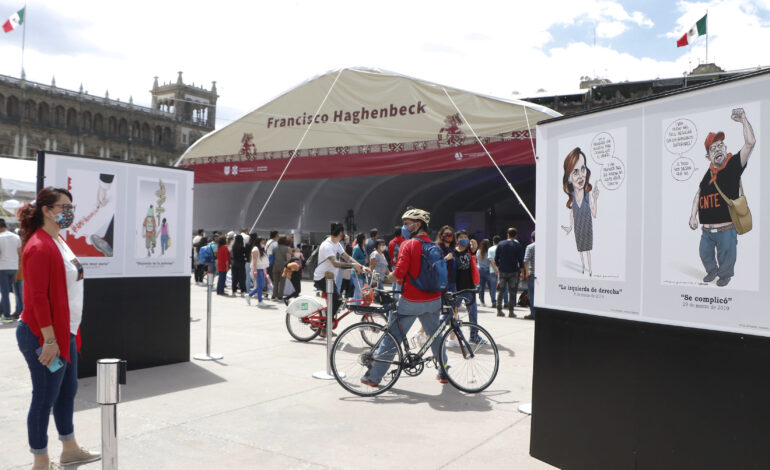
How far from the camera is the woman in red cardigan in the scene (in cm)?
383

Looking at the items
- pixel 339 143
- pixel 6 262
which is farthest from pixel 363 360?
pixel 339 143

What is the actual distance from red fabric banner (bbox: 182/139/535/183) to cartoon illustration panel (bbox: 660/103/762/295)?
1482 centimetres

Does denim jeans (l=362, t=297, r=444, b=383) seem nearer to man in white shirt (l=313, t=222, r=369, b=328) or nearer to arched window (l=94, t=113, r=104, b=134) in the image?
man in white shirt (l=313, t=222, r=369, b=328)

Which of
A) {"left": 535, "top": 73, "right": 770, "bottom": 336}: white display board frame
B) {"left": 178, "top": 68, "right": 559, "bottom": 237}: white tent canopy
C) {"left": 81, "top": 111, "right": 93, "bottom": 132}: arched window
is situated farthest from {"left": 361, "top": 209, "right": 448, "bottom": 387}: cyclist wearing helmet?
{"left": 81, "top": 111, "right": 93, "bottom": 132}: arched window

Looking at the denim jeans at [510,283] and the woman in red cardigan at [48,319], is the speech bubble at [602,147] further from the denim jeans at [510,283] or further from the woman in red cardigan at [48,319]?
the denim jeans at [510,283]

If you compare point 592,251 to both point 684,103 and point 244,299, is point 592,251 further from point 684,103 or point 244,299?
point 244,299

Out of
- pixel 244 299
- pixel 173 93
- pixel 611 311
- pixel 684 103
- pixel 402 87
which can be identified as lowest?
pixel 244 299

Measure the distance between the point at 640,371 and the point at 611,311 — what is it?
1.23ft

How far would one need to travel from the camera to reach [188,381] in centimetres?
659

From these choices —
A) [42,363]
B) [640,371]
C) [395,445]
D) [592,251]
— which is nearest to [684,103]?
[592,251]

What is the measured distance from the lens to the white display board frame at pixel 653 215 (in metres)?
3.02

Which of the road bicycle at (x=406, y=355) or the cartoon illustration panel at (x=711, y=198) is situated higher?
the cartoon illustration panel at (x=711, y=198)

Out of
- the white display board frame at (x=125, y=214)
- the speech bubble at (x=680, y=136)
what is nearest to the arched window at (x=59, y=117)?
the white display board frame at (x=125, y=214)

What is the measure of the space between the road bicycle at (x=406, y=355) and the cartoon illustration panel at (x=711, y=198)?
3067 mm
